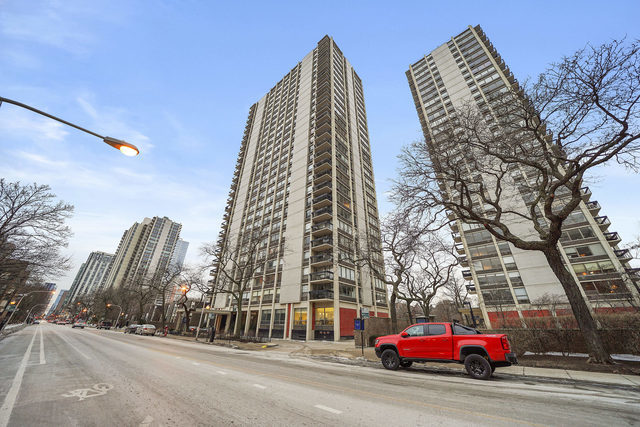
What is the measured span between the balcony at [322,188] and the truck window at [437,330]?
31.0 meters

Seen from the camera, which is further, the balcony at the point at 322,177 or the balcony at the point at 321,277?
the balcony at the point at 322,177

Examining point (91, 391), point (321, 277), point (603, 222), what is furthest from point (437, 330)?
point (603, 222)

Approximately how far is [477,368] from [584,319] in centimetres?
570

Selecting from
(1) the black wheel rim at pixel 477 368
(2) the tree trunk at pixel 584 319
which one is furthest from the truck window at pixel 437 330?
(2) the tree trunk at pixel 584 319

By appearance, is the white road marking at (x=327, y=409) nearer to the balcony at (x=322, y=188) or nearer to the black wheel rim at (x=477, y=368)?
the black wheel rim at (x=477, y=368)

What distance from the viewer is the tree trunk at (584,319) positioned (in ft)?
29.2

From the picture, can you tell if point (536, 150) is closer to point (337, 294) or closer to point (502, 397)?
point (502, 397)

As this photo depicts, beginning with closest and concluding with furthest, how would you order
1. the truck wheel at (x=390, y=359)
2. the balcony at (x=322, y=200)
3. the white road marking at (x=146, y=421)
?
the white road marking at (x=146, y=421)
the truck wheel at (x=390, y=359)
the balcony at (x=322, y=200)

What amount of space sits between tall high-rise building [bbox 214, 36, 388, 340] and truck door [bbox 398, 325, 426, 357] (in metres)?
12.3

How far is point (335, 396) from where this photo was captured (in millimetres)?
5434

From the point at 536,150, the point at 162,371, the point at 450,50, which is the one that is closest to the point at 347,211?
the point at 536,150

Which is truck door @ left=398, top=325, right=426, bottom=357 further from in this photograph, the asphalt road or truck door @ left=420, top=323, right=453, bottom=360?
the asphalt road

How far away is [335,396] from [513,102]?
1506 cm

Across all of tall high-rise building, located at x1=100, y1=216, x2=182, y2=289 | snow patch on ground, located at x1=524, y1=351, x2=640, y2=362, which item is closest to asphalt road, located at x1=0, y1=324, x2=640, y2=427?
snow patch on ground, located at x1=524, y1=351, x2=640, y2=362
